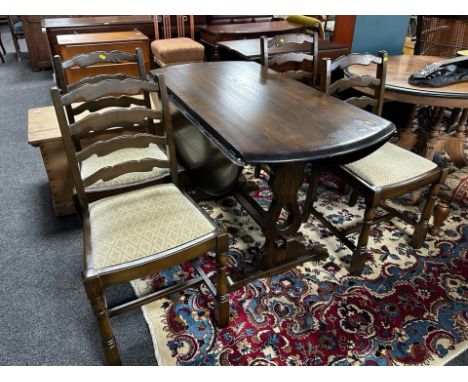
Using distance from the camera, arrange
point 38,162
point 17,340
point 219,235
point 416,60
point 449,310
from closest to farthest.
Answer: point 219,235, point 17,340, point 449,310, point 416,60, point 38,162

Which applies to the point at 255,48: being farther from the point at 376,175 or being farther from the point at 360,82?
the point at 376,175

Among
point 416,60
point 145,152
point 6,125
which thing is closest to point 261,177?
point 145,152

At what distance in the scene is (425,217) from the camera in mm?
1908

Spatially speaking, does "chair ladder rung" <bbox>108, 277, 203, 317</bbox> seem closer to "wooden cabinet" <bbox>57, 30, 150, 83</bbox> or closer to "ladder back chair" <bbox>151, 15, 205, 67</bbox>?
"wooden cabinet" <bbox>57, 30, 150, 83</bbox>

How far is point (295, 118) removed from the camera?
1.53m

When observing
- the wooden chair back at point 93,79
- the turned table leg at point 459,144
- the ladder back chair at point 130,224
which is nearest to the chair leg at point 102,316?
the ladder back chair at point 130,224

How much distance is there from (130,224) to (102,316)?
33cm

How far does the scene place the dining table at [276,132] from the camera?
1301mm

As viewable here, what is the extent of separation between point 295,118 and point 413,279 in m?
1.02

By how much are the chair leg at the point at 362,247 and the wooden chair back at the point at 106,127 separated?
3.12 ft

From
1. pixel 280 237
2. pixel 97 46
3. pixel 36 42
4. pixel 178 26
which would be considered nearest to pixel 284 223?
pixel 280 237

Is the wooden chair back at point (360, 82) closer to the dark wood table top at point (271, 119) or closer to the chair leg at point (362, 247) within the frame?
the dark wood table top at point (271, 119)

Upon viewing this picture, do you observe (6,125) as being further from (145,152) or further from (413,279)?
(413,279)
